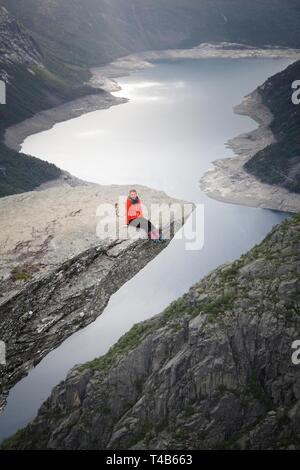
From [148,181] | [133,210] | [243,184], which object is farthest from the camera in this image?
[243,184]

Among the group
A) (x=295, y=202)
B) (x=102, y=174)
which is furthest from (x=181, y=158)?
(x=295, y=202)

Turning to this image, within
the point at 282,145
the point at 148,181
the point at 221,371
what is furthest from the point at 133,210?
the point at 282,145

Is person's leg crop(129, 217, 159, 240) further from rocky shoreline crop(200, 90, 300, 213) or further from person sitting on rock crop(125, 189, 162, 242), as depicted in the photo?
rocky shoreline crop(200, 90, 300, 213)

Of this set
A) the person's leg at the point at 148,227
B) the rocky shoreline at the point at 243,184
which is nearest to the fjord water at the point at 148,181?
the rocky shoreline at the point at 243,184

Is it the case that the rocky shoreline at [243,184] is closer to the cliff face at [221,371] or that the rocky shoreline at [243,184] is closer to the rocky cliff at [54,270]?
the cliff face at [221,371]

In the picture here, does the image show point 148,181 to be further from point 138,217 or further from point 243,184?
point 138,217

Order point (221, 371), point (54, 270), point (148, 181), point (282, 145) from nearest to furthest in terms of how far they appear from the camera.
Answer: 1. point (54, 270)
2. point (221, 371)
3. point (148, 181)
4. point (282, 145)
